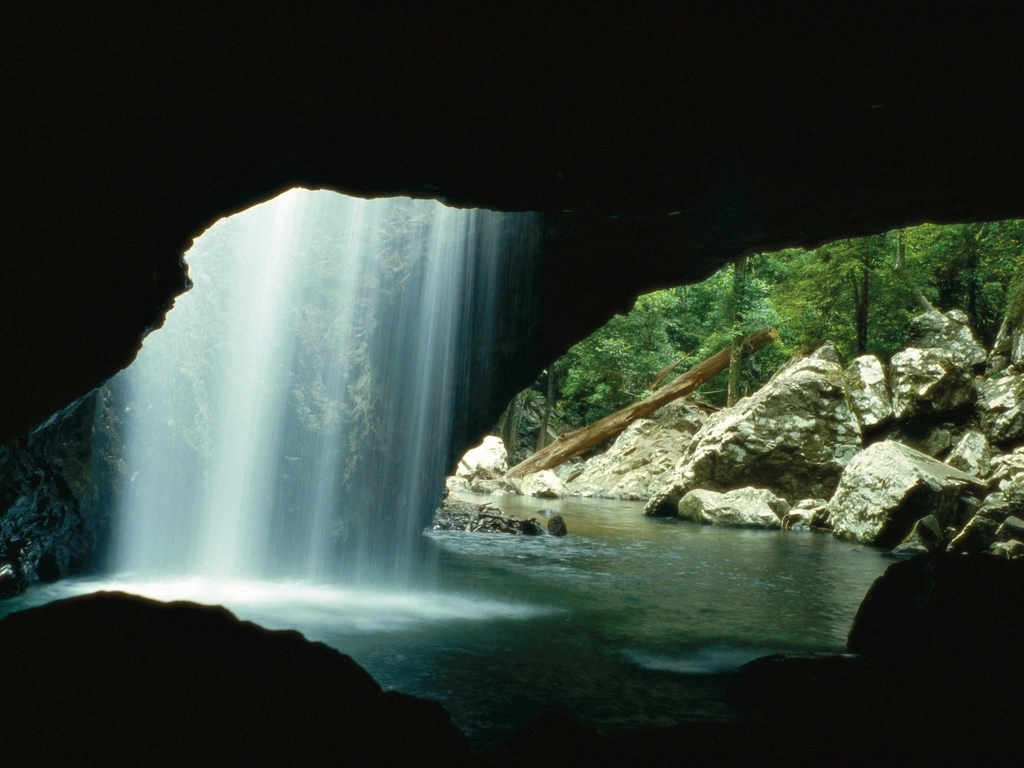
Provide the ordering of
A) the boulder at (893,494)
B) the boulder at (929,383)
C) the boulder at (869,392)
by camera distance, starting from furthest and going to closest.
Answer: the boulder at (869,392) < the boulder at (929,383) < the boulder at (893,494)

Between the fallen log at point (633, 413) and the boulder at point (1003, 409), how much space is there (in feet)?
30.4

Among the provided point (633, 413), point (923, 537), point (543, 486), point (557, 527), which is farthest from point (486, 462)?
point (923, 537)

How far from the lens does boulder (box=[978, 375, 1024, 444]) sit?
14961 millimetres

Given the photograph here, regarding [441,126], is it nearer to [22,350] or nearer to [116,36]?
[116,36]

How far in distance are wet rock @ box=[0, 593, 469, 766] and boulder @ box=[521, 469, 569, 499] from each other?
2090 centimetres

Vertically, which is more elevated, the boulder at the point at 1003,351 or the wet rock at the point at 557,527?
the boulder at the point at 1003,351

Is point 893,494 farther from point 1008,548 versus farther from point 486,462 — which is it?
point 486,462

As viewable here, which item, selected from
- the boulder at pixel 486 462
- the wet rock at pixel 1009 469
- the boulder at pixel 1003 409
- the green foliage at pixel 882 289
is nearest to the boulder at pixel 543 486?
the boulder at pixel 486 462

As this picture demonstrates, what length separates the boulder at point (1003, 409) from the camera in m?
15.0

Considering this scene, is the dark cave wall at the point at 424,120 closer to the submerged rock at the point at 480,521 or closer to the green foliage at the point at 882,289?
the submerged rock at the point at 480,521

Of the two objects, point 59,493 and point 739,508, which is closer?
point 59,493

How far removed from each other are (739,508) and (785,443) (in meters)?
2.63

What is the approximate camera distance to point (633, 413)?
84.9 ft

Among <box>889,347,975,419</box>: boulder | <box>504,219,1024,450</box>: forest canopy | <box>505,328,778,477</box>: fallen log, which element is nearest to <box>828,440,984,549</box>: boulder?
<box>889,347,975,419</box>: boulder
